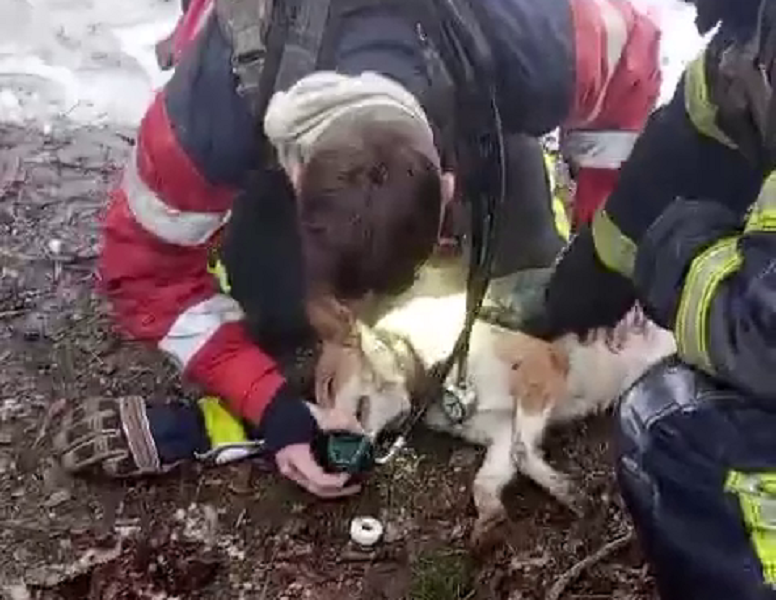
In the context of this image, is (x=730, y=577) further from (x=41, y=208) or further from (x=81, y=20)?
(x=81, y=20)

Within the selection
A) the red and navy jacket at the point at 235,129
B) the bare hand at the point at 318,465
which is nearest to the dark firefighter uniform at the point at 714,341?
the red and navy jacket at the point at 235,129

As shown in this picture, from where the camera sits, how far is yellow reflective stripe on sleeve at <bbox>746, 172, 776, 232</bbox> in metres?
1.15

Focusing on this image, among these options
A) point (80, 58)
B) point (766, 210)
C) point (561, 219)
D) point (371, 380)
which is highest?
point (766, 210)

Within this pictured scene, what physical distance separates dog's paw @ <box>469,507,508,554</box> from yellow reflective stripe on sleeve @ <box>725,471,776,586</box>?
0.38m

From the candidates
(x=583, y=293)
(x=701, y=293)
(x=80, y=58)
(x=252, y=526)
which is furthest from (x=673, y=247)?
(x=80, y=58)

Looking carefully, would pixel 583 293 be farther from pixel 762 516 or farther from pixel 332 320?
pixel 762 516

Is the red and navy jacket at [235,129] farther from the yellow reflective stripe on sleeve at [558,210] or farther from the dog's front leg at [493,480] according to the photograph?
the dog's front leg at [493,480]

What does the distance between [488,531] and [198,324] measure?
346 millimetres

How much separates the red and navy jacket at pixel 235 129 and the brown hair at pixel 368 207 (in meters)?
0.06

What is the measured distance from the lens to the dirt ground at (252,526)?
1.51 m

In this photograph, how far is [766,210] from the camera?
1156mm

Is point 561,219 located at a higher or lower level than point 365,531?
higher

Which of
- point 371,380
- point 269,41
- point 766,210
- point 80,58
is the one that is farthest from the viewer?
point 80,58

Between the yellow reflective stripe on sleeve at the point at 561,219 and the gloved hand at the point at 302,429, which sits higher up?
the yellow reflective stripe on sleeve at the point at 561,219
